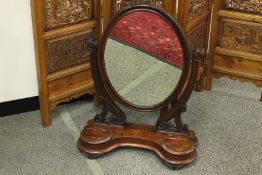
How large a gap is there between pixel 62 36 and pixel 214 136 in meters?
1.01

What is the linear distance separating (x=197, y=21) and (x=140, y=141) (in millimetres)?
789

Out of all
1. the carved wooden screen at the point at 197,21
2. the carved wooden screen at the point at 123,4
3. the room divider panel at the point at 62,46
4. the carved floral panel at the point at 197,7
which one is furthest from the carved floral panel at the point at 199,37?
the room divider panel at the point at 62,46

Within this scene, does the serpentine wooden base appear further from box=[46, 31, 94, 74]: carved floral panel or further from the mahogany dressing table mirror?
box=[46, 31, 94, 74]: carved floral panel

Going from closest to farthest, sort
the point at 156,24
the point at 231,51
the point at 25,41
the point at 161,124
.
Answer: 1. the point at 156,24
2. the point at 161,124
3. the point at 25,41
4. the point at 231,51

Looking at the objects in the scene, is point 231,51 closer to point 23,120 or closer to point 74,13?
point 74,13

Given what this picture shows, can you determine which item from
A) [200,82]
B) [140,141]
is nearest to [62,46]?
[140,141]

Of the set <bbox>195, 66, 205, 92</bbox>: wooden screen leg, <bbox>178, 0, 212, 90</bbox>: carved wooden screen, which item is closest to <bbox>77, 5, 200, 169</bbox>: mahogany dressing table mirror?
<bbox>178, 0, 212, 90</bbox>: carved wooden screen

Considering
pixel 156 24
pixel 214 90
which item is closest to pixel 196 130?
pixel 214 90

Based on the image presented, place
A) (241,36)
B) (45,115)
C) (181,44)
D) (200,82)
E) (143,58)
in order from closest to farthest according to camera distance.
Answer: (181,44)
(143,58)
(45,115)
(241,36)
(200,82)

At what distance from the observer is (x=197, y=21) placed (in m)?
2.51

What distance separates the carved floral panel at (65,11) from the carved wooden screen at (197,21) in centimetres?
51

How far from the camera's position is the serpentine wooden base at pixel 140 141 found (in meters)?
2.17

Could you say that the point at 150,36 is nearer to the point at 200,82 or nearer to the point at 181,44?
the point at 181,44

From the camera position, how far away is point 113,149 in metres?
2.27
